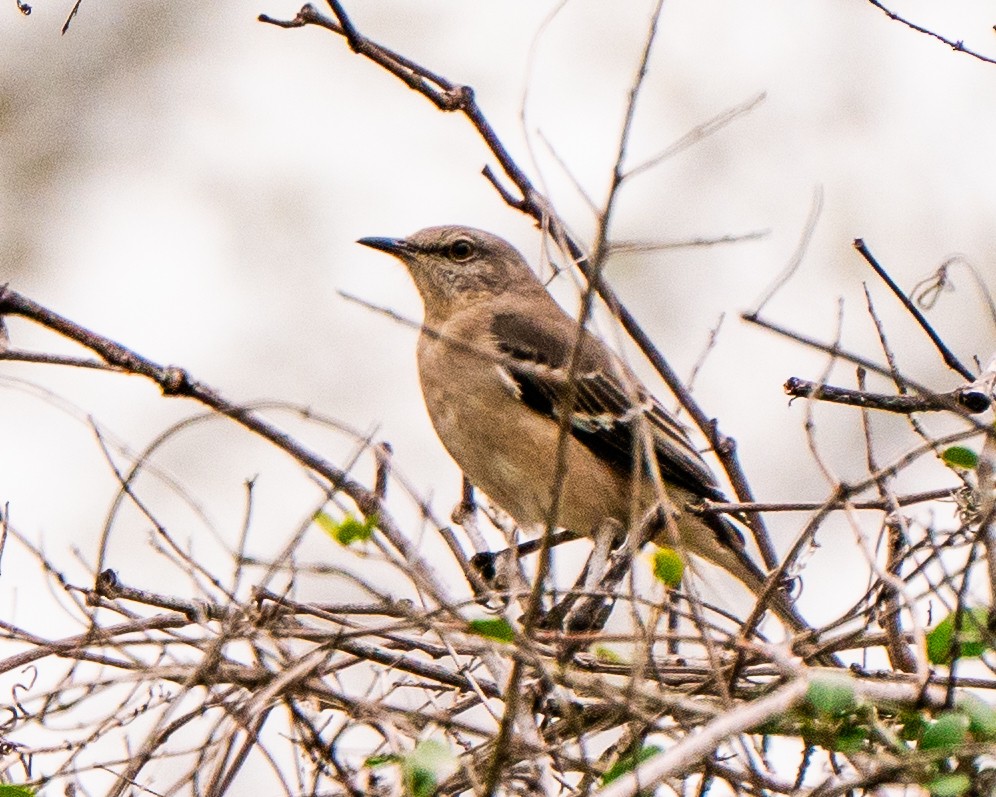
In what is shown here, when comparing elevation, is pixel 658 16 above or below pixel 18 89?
below

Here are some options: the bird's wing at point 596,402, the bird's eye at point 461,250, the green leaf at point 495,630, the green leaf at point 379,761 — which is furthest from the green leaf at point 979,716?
the bird's eye at point 461,250

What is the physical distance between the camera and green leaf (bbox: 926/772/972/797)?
2580 mm

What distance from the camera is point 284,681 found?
3.08m

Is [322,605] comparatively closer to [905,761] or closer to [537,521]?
[905,761]

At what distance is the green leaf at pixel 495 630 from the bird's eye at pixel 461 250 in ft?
15.8

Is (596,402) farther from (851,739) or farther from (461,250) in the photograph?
(851,739)

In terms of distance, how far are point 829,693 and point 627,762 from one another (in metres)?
0.47

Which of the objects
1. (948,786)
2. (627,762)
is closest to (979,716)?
(948,786)

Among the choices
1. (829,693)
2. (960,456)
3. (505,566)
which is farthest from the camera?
(505,566)

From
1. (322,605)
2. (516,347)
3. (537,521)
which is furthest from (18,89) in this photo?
(322,605)

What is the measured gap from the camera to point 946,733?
2.71m

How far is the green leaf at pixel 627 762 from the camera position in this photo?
9.48ft

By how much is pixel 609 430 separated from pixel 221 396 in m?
3.37

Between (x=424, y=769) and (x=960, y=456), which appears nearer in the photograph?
(x=424, y=769)
